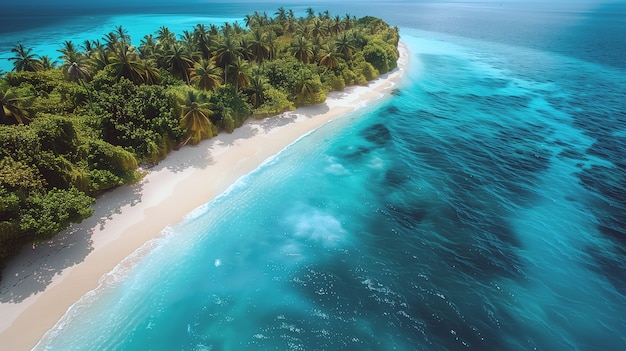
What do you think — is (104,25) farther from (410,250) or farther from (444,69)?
(410,250)

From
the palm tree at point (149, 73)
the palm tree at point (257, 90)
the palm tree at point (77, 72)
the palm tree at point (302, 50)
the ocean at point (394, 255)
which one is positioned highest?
the palm tree at point (77, 72)

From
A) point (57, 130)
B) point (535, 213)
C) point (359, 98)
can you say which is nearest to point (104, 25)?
point (359, 98)

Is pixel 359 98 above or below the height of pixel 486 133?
above

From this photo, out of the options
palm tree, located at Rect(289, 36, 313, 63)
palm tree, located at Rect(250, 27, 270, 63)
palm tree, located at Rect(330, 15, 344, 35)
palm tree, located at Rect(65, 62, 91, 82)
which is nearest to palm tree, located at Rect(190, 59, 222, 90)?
palm tree, located at Rect(250, 27, 270, 63)

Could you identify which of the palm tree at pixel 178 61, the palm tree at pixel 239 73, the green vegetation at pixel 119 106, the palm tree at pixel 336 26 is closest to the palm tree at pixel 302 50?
the green vegetation at pixel 119 106

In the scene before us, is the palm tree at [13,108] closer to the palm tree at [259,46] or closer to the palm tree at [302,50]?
the palm tree at [259,46]

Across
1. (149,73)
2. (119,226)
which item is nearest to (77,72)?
(149,73)
